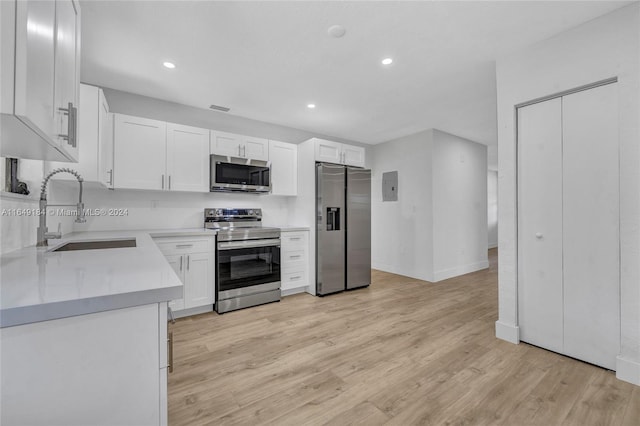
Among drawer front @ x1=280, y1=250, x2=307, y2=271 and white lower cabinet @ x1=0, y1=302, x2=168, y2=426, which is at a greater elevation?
white lower cabinet @ x1=0, y1=302, x2=168, y2=426

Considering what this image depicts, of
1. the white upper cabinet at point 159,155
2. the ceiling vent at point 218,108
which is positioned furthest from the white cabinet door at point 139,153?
the ceiling vent at point 218,108

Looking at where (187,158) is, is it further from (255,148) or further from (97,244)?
(97,244)

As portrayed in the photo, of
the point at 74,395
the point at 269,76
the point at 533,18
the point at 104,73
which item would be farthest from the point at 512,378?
the point at 104,73

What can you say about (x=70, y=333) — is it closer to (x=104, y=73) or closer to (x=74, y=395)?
(x=74, y=395)

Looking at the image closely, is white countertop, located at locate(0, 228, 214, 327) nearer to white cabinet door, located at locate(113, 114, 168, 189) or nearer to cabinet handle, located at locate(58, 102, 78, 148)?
cabinet handle, located at locate(58, 102, 78, 148)

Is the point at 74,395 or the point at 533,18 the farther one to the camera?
the point at 533,18

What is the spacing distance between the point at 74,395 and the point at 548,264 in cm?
296

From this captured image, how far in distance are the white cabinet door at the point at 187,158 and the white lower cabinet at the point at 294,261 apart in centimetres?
123

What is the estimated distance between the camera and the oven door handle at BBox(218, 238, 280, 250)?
319cm

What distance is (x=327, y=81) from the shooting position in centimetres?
293

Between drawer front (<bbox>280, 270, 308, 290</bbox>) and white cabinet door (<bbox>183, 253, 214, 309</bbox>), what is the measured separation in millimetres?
939

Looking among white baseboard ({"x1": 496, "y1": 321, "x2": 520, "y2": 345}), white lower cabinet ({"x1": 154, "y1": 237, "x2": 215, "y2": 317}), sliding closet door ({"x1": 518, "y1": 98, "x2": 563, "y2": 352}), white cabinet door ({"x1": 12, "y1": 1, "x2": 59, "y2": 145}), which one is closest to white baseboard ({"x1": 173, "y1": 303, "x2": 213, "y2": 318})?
white lower cabinet ({"x1": 154, "y1": 237, "x2": 215, "y2": 317})

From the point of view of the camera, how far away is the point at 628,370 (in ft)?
A: 6.09

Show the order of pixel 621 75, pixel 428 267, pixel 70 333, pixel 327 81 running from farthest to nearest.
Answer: pixel 428 267 → pixel 327 81 → pixel 621 75 → pixel 70 333
